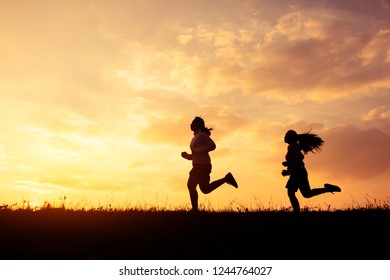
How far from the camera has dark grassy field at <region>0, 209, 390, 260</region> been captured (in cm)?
855

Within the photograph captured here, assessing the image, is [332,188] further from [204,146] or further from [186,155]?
[186,155]

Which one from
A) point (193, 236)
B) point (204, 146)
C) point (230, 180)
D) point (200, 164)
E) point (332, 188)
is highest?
point (204, 146)

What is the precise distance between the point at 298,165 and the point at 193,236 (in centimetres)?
442

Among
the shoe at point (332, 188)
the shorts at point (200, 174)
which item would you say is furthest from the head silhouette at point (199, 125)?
the shoe at point (332, 188)

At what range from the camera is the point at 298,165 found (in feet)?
41.6

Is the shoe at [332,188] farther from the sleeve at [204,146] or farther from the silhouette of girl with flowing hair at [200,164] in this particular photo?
the sleeve at [204,146]

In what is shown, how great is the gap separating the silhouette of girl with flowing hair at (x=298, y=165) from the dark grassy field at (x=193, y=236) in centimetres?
64

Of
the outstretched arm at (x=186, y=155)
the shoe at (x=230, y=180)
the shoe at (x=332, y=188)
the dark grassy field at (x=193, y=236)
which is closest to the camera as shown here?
the dark grassy field at (x=193, y=236)

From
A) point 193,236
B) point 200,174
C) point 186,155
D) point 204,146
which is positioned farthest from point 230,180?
point 193,236

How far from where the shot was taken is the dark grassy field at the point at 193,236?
8.55 metres

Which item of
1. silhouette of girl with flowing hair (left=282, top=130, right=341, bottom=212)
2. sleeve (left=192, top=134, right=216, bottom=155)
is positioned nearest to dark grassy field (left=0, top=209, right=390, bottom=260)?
silhouette of girl with flowing hair (left=282, top=130, right=341, bottom=212)

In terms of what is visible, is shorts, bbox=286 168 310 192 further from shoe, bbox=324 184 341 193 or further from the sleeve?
the sleeve
